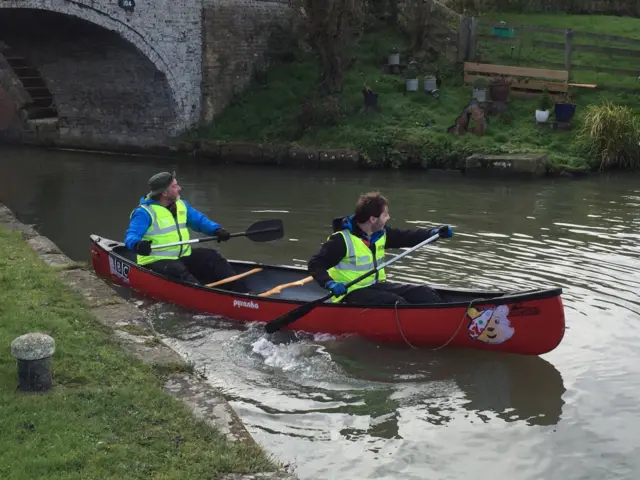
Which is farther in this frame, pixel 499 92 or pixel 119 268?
pixel 499 92

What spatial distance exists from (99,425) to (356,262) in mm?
3059

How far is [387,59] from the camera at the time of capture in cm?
1939

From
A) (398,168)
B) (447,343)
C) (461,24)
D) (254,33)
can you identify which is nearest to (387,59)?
(461,24)

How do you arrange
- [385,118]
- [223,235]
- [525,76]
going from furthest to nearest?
1. [525,76]
2. [385,118]
3. [223,235]

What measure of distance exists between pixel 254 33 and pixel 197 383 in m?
15.0

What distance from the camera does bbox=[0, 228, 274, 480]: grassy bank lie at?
403cm

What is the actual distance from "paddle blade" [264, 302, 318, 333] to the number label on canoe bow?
2.15m

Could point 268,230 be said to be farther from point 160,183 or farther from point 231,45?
point 231,45

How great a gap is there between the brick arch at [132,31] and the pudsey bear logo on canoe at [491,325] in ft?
38.9

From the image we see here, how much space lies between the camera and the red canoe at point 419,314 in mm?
6359

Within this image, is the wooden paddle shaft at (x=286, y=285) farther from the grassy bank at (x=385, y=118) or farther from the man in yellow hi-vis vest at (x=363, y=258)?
the grassy bank at (x=385, y=118)

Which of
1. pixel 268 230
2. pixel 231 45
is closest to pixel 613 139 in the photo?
pixel 231 45

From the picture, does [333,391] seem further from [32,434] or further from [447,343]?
[32,434]

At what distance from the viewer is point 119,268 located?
8.71m
